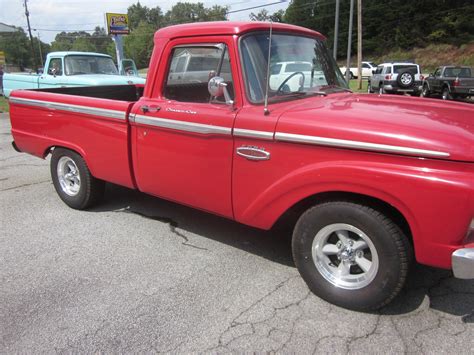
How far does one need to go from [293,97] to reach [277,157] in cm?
71

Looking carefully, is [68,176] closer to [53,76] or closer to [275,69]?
[275,69]

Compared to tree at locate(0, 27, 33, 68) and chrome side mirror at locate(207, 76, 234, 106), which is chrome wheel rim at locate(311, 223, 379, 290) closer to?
chrome side mirror at locate(207, 76, 234, 106)

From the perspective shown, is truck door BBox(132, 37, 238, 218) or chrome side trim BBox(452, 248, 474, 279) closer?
chrome side trim BBox(452, 248, 474, 279)

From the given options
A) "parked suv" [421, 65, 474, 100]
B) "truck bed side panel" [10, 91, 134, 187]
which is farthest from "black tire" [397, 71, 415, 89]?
"truck bed side panel" [10, 91, 134, 187]

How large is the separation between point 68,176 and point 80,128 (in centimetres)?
81

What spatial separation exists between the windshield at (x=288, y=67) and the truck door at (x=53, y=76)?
28.5ft

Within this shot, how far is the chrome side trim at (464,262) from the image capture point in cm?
234

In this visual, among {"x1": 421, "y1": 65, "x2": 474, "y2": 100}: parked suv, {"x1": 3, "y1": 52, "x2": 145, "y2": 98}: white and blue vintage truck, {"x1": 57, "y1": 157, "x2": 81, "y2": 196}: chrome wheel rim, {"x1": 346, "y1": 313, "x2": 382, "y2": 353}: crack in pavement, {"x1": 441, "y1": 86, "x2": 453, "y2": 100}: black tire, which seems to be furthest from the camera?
{"x1": 441, "y1": 86, "x2": 453, "y2": 100}: black tire

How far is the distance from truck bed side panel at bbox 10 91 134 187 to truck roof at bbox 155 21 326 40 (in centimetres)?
79

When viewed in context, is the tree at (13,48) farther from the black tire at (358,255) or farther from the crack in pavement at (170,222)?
the black tire at (358,255)

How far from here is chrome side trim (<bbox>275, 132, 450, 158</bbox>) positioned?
7.75 feet

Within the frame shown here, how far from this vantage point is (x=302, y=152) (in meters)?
2.81

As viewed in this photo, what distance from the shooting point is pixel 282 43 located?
3486 millimetres

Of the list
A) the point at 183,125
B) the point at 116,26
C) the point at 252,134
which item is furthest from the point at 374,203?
the point at 116,26
